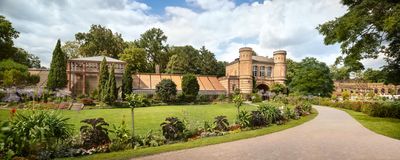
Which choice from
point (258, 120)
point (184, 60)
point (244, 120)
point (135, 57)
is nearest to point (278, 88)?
point (184, 60)

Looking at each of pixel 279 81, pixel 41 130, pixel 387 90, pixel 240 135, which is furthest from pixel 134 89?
pixel 387 90

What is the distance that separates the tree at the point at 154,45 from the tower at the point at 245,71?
16685 mm

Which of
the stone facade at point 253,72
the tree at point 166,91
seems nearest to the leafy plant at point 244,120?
the tree at point 166,91

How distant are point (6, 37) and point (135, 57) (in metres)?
17.6

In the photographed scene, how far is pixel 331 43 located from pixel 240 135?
1008 centimetres

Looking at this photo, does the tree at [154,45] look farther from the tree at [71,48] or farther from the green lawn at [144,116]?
the green lawn at [144,116]

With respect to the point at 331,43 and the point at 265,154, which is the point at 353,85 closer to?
the point at 331,43

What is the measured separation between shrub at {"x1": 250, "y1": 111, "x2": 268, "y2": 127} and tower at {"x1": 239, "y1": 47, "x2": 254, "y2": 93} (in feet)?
97.8

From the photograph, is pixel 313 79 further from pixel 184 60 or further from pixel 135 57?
pixel 135 57

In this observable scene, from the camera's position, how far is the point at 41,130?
6.88 metres

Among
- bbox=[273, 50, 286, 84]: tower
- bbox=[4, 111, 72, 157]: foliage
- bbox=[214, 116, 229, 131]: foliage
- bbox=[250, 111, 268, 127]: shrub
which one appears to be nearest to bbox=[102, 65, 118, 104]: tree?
bbox=[250, 111, 268, 127]: shrub

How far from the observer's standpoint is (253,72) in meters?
45.4

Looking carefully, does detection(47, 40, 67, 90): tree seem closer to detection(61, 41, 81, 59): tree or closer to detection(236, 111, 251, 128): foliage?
detection(61, 41, 81, 59): tree

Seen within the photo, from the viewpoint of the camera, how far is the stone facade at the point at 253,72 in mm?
43844
